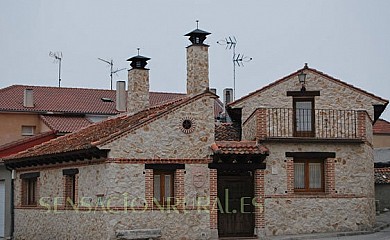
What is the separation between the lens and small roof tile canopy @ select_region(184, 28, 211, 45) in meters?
26.6

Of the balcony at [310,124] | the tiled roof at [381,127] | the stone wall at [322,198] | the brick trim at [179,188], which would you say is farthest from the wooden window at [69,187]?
the tiled roof at [381,127]

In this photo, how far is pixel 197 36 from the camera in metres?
26.7

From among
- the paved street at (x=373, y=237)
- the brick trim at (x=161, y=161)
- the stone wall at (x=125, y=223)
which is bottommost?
the paved street at (x=373, y=237)

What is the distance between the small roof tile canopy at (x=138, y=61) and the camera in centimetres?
2933

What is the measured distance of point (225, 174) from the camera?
1014 inches

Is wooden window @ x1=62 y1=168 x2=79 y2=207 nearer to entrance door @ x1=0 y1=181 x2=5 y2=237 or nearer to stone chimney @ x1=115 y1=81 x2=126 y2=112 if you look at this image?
entrance door @ x1=0 y1=181 x2=5 y2=237

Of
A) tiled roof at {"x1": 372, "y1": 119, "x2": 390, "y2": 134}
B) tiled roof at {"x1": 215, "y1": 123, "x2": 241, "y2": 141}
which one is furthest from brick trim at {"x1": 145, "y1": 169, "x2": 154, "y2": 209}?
tiled roof at {"x1": 372, "y1": 119, "x2": 390, "y2": 134}

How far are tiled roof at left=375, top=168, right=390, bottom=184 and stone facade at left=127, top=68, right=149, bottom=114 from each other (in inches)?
492

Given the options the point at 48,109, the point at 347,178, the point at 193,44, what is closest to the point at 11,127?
the point at 48,109

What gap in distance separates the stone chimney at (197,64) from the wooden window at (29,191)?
7688 mm

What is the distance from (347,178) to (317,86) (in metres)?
3.62

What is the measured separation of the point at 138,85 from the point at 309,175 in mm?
7897

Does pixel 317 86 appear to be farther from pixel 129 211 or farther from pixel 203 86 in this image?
pixel 129 211

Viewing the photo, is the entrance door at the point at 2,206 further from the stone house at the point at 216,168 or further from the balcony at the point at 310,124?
the balcony at the point at 310,124
